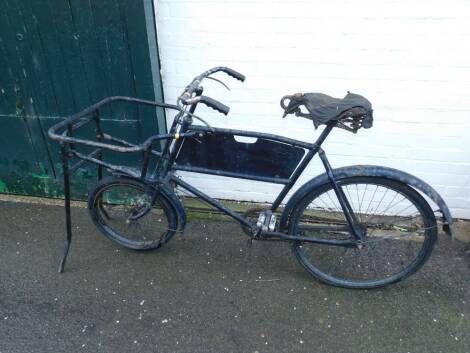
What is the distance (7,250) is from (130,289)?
4.05ft

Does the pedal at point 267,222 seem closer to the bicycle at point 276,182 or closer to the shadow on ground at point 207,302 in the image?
the bicycle at point 276,182

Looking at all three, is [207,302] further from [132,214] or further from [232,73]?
[232,73]

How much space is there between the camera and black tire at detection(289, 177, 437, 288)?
2650 millimetres

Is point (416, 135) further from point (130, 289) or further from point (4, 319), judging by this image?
point (4, 319)

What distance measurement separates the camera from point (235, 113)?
3449 mm

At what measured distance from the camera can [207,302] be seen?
2.90m

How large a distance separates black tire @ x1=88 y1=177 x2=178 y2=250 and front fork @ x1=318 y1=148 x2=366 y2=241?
1202mm

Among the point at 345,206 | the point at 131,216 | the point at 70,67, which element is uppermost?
the point at 70,67

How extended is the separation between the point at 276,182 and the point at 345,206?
502 millimetres

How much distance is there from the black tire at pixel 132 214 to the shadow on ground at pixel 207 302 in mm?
147

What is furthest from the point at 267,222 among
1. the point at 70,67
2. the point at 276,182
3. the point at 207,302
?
the point at 70,67

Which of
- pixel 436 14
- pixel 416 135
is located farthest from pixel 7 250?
pixel 436 14

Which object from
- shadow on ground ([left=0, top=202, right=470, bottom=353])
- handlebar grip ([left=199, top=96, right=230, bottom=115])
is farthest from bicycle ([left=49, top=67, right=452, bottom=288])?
shadow on ground ([left=0, top=202, right=470, bottom=353])

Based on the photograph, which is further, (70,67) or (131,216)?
(70,67)
